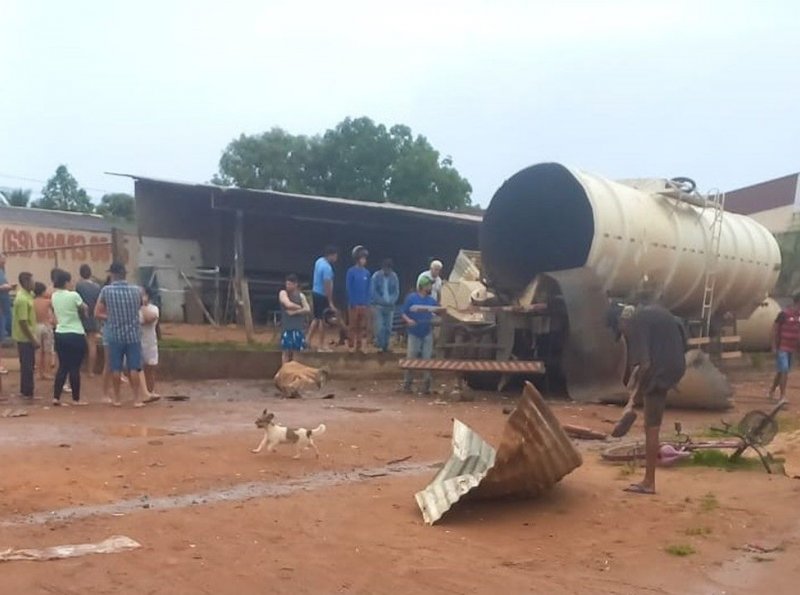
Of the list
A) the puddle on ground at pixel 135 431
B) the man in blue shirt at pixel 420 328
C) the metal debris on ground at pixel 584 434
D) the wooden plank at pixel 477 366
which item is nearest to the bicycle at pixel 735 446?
the metal debris on ground at pixel 584 434

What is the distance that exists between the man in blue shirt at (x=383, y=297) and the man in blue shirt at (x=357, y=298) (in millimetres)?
190

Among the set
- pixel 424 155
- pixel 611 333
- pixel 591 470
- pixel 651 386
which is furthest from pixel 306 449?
pixel 424 155

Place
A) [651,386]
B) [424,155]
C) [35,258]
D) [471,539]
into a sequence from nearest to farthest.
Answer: [471,539] < [651,386] < [35,258] < [424,155]

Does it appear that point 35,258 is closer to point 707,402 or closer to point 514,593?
point 707,402

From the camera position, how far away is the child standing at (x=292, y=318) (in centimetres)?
1436

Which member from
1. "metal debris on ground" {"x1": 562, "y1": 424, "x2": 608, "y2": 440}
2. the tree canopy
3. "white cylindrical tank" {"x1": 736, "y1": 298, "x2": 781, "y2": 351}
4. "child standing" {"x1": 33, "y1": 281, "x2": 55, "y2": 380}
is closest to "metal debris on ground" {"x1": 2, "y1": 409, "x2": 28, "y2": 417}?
"child standing" {"x1": 33, "y1": 281, "x2": 55, "y2": 380}

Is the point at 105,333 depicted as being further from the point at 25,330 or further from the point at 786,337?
the point at 786,337

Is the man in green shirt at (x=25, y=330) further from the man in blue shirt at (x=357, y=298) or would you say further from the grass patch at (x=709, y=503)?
the grass patch at (x=709, y=503)

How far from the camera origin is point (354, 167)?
39.4 meters

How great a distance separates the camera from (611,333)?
45.9ft

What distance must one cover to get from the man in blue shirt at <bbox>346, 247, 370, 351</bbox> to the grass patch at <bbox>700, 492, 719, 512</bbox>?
861 centimetres

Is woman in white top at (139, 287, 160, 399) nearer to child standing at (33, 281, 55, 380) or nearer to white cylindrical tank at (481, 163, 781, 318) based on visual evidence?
child standing at (33, 281, 55, 380)

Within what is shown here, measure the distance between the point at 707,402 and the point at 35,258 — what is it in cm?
1511

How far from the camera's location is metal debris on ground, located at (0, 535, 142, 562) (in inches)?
221
